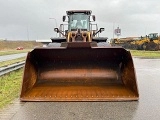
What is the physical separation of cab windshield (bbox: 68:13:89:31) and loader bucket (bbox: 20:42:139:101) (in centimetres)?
454

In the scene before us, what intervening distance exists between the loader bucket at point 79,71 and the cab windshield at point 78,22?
14.9 feet

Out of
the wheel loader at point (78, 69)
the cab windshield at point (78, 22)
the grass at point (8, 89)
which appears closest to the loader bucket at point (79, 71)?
the wheel loader at point (78, 69)

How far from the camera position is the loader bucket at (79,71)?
292 inches

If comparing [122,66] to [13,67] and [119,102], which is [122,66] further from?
[13,67]

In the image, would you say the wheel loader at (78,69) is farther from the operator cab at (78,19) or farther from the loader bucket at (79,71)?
the operator cab at (78,19)

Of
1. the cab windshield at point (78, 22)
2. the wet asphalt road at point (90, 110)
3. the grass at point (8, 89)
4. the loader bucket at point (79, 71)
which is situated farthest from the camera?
the cab windshield at point (78, 22)

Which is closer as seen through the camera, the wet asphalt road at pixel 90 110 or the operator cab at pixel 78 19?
the wet asphalt road at pixel 90 110

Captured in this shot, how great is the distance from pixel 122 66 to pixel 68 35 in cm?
445

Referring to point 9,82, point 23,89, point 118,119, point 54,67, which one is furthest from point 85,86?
point 9,82

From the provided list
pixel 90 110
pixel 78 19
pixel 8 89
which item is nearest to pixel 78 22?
pixel 78 19

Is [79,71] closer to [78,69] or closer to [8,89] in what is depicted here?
[78,69]

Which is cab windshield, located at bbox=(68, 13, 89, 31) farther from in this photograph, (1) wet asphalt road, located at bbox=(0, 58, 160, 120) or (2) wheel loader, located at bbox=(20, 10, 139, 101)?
(1) wet asphalt road, located at bbox=(0, 58, 160, 120)

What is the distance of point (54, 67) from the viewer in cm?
852

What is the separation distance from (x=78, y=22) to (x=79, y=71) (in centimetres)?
513
